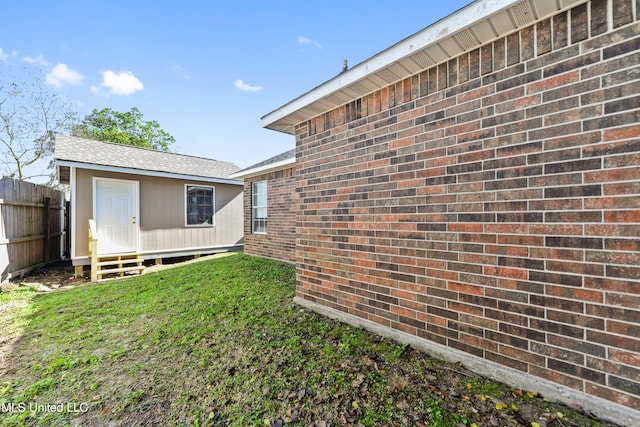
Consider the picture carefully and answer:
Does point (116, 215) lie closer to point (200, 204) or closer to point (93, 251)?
point (93, 251)

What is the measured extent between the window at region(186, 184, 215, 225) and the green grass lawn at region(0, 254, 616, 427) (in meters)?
5.63

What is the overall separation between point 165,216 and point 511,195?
9.76 meters

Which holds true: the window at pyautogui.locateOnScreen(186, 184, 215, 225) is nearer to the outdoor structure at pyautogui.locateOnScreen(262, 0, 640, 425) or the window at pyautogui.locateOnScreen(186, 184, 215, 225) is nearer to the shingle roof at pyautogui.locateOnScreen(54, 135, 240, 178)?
the shingle roof at pyautogui.locateOnScreen(54, 135, 240, 178)

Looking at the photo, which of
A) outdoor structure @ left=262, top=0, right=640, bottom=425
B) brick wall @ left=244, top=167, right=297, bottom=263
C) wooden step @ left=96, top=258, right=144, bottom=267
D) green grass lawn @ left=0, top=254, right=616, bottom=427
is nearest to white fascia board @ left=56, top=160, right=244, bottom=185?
brick wall @ left=244, top=167, right=297, bottom=263

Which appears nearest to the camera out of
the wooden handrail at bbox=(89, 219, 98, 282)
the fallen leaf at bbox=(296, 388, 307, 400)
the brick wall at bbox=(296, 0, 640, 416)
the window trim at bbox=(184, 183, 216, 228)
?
the brick wall at bbox=(296, 0, 640, 416)

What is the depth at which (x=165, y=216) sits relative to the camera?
358 inches

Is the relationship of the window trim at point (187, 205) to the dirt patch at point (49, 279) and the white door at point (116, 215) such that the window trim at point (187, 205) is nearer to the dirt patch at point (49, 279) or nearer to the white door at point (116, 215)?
the white door at point (116, 215)

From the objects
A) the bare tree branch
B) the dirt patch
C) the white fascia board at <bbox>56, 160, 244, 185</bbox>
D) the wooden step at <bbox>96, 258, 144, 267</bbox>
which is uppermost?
the bare tree branch

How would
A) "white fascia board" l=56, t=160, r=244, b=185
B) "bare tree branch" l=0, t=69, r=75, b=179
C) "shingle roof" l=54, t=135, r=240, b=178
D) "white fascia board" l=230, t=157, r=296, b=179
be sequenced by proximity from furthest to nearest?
"bare tree branch" l=0, t=69, r=75, b=179 < "shingle roof" l=54, t=135, r=240, b=178 < "white fascia board" l=230, t=157, r=296, b=179 < "white fascia board" l=56, t=160, r=244, b=185

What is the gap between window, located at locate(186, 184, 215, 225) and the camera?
32.3 feet

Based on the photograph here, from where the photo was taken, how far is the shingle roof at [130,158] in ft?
25.3

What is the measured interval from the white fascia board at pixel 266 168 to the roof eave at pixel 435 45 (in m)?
3.74

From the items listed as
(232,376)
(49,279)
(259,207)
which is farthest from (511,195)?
(49,279)

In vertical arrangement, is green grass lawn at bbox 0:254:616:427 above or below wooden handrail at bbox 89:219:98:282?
below
